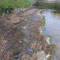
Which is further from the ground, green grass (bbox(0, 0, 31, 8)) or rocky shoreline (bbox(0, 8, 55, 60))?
green grass (bbox(0, 0, 31, 8))

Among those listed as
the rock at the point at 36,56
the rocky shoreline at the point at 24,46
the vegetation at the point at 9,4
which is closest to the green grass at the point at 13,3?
the vegetation at the point at 9,4

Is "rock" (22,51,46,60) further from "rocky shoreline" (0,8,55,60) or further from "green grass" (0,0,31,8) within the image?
"green grass" (0,0,31,8)

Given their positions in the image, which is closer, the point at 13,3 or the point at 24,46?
the point at 24,46

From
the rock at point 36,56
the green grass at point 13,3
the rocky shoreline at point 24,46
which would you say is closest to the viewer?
the rock at point 36,56

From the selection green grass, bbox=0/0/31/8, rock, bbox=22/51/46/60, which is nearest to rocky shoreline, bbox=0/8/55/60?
rock, bbox=22/51/46/60

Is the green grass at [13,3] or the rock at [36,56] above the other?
the green grass at [13,3]

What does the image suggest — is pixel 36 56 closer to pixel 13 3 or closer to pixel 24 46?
pixel 24 46

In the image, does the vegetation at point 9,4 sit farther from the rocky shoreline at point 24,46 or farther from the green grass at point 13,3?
the rocky shoreline at point 24,46

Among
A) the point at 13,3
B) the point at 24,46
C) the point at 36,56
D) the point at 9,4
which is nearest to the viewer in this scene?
the point at 36,56

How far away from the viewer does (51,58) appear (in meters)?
8.00

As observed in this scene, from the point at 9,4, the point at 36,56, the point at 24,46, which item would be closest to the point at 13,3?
the point at 9,4

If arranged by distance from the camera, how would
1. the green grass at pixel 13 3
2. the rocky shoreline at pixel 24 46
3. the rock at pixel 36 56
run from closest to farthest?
the rock at pixel 36 56 < the rocky shoreline at pixel 24 46 < the green grass at pixel 13 3

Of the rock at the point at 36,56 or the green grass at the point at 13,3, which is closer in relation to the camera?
the rock at the point at 36,56

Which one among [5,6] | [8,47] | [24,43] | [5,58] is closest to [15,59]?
[5,58]
